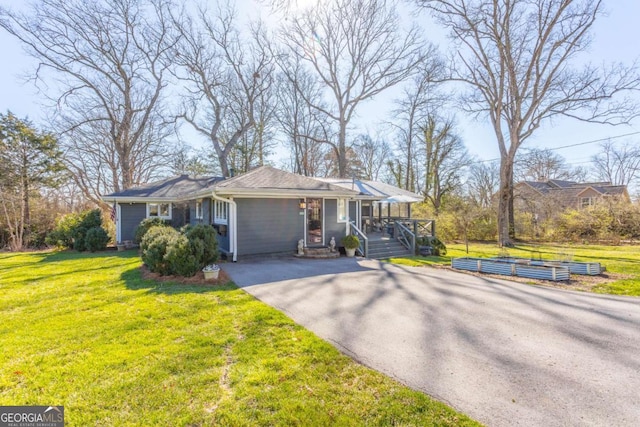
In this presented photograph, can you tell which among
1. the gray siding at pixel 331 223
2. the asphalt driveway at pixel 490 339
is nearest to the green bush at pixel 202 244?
the asphalt driveway at pixel 490 339

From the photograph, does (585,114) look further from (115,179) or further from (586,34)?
(115,179)

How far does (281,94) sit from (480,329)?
78.4 feet

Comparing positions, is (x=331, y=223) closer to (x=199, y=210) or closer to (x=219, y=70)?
(x=199, y=210)

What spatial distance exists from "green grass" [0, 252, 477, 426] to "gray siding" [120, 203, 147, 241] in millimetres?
9689

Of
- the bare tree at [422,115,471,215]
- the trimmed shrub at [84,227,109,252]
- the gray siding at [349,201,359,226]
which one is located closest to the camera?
the trimmed shrub at [84,227,109,252]

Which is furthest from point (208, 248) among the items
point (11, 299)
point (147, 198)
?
point (147, 198)

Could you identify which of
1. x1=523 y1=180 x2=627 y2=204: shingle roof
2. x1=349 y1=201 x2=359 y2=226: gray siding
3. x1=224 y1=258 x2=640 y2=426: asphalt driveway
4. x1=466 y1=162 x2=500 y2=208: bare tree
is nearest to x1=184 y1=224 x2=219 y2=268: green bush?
x1=224 y1=258 x2=640 y2=426: asphalt driveway

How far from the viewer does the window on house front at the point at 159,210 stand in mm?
15030

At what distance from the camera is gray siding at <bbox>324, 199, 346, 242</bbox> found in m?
11.4

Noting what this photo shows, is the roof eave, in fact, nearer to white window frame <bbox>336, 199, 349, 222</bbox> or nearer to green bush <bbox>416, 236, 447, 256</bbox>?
white window frame <bbox>336, 199, 349, 222</bbox>

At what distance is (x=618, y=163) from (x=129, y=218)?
148 feet

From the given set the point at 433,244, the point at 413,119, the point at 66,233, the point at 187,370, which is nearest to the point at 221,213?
the point at 187,370

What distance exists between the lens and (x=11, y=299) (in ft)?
18.7

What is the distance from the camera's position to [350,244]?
445 inches
